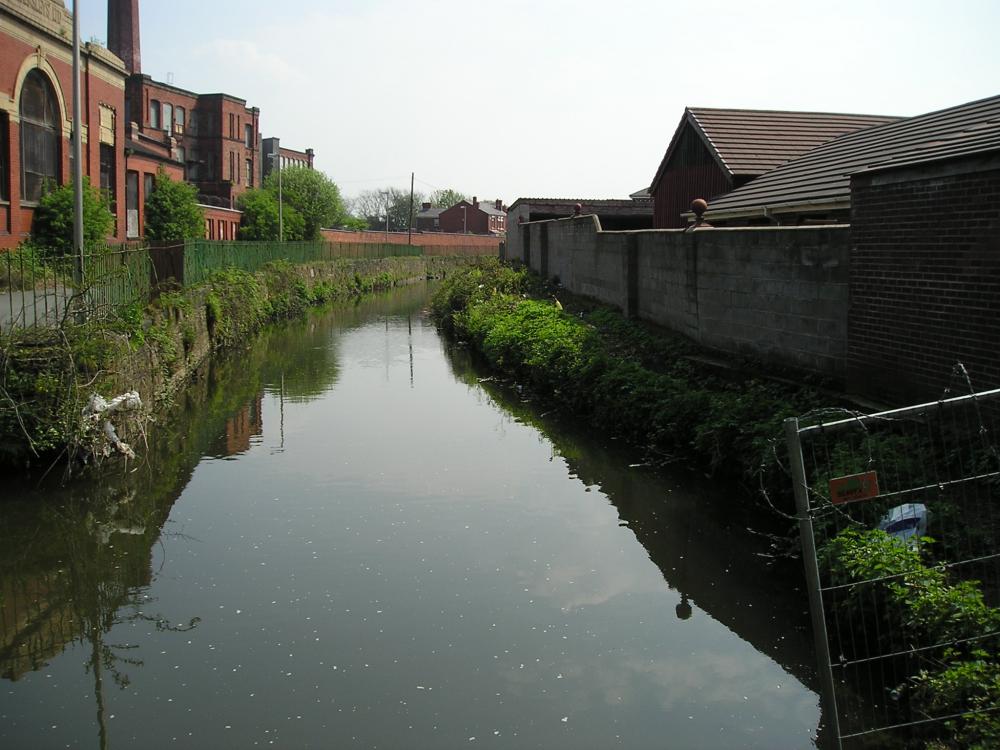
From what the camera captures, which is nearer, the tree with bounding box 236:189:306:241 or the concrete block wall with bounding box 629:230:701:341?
the concrete block wall with bounding box 629:230:701:341

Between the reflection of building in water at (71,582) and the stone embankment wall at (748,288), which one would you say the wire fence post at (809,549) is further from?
the stone embankment wall at (748,288)

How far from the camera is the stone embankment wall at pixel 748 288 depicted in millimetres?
11414

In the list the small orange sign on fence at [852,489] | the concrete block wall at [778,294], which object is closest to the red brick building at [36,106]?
the concrete block wall at [778,294]

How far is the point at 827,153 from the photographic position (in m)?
18.9

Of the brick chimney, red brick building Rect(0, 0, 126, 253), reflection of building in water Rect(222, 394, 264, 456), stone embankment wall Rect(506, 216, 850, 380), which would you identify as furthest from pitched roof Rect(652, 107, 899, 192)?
the brick chimney

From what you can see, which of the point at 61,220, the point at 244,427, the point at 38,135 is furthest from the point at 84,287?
the point at 38,135

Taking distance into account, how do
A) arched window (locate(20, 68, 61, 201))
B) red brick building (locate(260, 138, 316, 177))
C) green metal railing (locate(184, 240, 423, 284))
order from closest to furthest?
green metal railing (locate(184, 240, 423, 284)) → arched window (locate(20, 68, 61, 201)) → red brick building (locate(260, 138, 316, 177))

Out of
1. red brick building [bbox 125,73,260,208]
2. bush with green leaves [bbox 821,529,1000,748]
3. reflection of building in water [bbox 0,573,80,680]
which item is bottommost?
reflection of building in water [bbox 0,573,80,680]

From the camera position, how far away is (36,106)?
92.5 feet

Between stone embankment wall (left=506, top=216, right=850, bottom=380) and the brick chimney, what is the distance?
5109cm

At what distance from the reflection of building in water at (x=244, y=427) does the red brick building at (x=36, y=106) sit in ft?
41.2

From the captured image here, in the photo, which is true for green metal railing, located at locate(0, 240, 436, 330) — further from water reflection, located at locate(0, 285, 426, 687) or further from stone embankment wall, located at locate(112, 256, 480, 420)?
water reflection, located at locate(0, 285, 426, 687)

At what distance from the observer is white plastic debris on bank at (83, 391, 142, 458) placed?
11.1m

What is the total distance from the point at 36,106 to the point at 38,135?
80 cm
